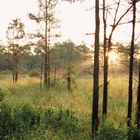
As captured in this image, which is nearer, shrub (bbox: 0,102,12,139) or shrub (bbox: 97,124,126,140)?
shrub (bbox: 97,124,126,140)

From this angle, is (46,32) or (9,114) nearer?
(9,114)

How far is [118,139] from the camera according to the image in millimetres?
12305

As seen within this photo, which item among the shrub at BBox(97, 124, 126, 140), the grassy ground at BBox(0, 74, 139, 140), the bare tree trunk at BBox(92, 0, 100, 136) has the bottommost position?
the grassy ground at BBox(0, 74, 139, 140)

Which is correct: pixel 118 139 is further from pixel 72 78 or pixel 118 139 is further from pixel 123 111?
pixel 72 78

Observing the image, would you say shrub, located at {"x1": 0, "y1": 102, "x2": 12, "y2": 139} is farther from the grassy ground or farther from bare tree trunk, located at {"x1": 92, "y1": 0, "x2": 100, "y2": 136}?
bare tree trunk, located at {"x1": 92, "y1": 0, "x2": 100, "y2": 136}

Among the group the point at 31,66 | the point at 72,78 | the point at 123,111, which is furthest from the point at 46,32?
the point at 31,66

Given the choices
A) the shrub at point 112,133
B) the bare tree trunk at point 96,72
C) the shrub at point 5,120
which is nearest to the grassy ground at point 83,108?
the shrub at point 112,133

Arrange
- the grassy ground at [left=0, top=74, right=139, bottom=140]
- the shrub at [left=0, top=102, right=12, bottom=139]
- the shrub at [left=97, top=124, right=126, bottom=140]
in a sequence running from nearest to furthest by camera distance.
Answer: the shrub at [left=97, top=124, right=126, bottom=140], the grassy ground at [left=0, top=74, right=139, bottom=140], the shrub at [left=0, top=102, right=12, bottom=139]

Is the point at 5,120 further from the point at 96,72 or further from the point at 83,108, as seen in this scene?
the point at 83,108

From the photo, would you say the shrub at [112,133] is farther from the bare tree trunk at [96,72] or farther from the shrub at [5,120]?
the shrub at [5,120]

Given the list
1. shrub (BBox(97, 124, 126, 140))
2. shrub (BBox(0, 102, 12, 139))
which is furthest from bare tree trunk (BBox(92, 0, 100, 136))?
shrub (BBox(0, 102, 12, 139))

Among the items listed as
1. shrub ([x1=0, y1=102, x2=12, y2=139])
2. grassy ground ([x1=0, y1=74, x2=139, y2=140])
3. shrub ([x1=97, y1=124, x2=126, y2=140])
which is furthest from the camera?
shrub ([x1=0, y1=102, x2=12, y2=139])

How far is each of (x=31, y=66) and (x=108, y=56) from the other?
6362 centimetres

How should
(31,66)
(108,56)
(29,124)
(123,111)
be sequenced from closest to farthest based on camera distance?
(29,124)
(108,56)
(123,111)
(31,66)
